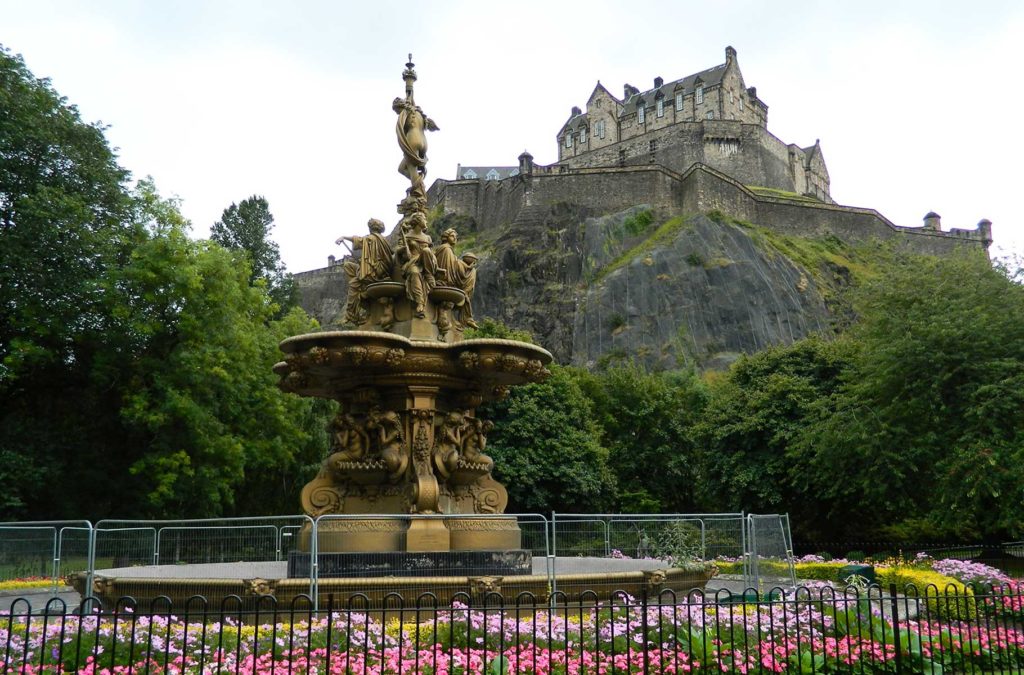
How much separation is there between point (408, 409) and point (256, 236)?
155 ft

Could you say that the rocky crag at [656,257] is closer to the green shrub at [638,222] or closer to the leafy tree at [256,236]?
the green shrub at [638,222]

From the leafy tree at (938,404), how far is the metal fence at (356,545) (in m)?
9.28

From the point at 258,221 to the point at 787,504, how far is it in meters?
39.5

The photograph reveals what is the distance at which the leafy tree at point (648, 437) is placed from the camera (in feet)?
130

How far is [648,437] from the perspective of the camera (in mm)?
41344

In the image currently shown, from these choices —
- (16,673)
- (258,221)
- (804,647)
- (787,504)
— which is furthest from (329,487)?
(258,221)

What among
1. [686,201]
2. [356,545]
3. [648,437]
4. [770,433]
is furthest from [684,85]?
[356,545]

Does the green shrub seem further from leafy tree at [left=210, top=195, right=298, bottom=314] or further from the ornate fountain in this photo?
the ornate fountain

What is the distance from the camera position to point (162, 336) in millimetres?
29266

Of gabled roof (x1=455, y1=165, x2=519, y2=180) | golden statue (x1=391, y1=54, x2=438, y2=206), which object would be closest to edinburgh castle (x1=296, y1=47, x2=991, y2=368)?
gabled roof (x1=455, y1=165, x2=519, y2=180)

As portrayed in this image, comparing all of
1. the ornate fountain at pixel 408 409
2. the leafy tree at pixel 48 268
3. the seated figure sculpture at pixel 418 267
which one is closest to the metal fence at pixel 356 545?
the ornate fountain at pixel 408 409

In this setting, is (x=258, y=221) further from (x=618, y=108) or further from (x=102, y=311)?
(x=618, y=108)

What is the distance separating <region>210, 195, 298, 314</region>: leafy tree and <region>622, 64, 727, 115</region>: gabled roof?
52966 mm

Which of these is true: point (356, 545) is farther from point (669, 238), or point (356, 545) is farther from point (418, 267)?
point (669, 238)
